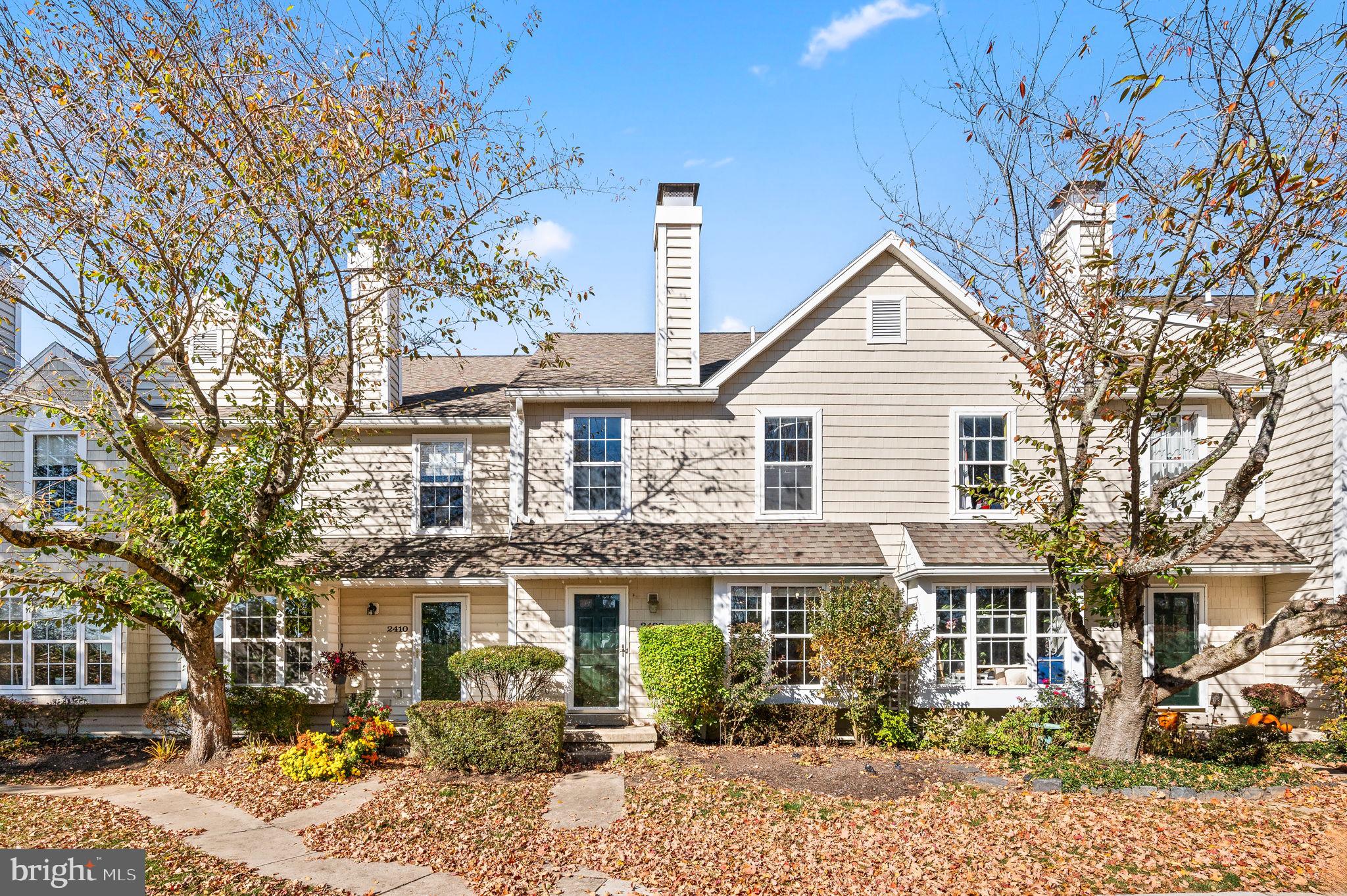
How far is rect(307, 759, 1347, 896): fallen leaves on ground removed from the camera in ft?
23.3

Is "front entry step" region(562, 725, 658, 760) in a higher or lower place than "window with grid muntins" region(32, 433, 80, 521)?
lower

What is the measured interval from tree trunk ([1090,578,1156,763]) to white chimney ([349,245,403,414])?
32.3 ft

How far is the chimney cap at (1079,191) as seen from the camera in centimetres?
977

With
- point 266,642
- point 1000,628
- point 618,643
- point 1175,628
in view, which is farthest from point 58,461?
point 1175,628

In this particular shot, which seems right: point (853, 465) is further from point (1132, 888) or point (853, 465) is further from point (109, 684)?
point (109, 684)

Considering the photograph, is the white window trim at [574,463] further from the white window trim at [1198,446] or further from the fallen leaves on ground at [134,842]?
the white window trim at [1198,446]

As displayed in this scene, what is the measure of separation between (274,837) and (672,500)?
733cm

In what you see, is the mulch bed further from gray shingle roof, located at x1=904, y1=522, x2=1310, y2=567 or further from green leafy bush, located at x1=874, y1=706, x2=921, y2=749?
gray shingle roof, located at x1=904, y1=522, x2=1310, y2=567

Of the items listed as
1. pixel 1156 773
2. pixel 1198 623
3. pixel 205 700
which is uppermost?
pixel 1198 623

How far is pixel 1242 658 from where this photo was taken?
10102 millimetres

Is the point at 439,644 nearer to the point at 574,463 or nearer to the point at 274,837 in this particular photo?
the point at 574,463

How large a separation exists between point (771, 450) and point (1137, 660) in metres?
5.95

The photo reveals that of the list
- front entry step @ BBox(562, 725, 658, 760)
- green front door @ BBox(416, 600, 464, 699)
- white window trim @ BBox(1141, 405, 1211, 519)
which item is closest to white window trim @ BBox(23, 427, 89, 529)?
green front door @ BBox(416, 600, 464, 699)

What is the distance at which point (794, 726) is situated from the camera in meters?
12.6
